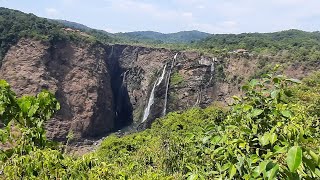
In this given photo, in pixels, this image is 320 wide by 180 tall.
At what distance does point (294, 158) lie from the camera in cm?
208

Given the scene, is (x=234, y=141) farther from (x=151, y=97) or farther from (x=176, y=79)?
(x=151, y=97)

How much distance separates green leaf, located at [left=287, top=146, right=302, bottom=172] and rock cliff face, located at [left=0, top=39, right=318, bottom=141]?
54051 millimetres

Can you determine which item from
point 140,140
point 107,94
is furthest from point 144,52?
point 140,140

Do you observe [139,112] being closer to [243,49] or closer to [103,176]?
[243,49]

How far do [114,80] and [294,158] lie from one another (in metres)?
68.8

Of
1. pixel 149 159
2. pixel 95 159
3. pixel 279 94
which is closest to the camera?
pixel 279 94

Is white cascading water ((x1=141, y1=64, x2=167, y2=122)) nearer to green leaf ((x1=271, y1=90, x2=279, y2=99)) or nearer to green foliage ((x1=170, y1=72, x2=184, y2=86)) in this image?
green foliage ((x1=170, y1=72, x2=184, y2=86))

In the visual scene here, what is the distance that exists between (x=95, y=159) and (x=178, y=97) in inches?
2096

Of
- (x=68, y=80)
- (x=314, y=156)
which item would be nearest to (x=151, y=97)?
(x=68, y=80)

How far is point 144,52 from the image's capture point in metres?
64.8

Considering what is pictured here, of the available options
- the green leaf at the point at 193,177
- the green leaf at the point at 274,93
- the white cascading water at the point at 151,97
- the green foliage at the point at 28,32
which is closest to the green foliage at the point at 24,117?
the green leaf at the point at 193,177

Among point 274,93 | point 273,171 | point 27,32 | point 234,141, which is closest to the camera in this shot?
point 273,171

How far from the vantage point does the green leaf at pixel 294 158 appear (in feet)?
6.81

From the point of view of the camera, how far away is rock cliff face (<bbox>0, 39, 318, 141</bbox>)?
56.8 meters
